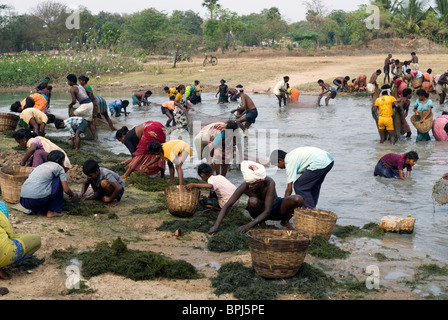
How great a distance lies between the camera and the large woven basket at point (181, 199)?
676cm

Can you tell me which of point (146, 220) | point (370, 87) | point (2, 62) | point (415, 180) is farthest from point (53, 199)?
point (2, 62)

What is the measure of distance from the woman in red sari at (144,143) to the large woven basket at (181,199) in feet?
6.99

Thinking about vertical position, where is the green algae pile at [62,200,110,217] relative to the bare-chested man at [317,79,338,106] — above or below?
below

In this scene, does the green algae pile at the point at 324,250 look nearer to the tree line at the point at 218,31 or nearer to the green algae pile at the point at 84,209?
the green algae pile at the point at 84,209

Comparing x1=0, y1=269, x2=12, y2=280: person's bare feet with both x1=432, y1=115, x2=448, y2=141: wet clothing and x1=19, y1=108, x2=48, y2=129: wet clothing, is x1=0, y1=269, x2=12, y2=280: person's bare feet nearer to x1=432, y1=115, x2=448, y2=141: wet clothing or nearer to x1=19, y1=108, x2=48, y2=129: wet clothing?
x1=19, y1=108, x2=48, y2=129: wet clothing

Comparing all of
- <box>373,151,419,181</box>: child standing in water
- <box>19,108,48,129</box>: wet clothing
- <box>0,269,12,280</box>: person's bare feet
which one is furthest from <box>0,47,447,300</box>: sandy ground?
<box>19,108,48,129</box>: wet clothing

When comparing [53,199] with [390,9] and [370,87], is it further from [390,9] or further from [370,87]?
[390,9]

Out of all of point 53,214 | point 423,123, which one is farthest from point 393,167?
point 53,214

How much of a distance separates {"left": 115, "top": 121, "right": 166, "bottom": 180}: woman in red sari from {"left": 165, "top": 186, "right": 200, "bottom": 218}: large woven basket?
213 cm

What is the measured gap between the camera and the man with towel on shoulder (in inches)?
224

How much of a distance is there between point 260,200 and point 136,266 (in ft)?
5.85

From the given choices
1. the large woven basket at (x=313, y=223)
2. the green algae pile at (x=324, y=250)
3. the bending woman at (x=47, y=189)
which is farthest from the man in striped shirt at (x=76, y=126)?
the green algae pile at (x=324, y=250)

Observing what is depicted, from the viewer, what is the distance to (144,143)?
28.7ft

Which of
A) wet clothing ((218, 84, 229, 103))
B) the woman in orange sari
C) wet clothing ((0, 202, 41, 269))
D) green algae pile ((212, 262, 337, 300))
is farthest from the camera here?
wet clothing ((218, 84, 229, 103))
